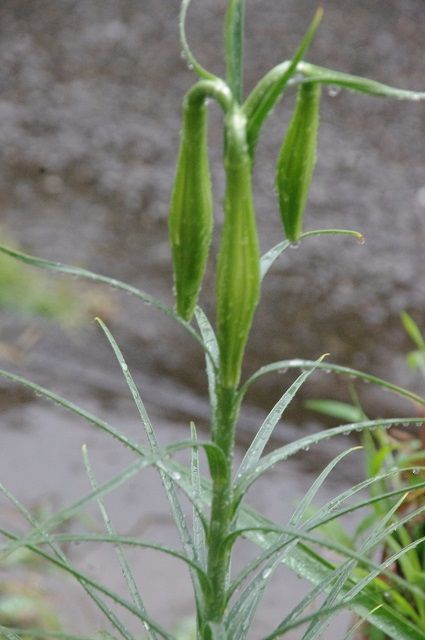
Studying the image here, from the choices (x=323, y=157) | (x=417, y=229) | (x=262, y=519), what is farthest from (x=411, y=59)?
(x=262, y=519)

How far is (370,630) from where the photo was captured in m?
1.10

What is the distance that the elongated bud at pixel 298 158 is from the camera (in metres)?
0.45

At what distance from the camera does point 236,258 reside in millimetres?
439

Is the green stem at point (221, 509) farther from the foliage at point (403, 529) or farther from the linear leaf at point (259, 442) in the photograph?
the foliage at point (403, 529)

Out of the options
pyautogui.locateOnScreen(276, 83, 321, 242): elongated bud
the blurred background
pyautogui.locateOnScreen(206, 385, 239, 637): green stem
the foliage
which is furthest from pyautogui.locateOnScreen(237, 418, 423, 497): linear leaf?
the blurred background

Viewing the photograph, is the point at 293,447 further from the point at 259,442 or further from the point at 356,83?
the point at 356,83

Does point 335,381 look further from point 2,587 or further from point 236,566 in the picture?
point 2,587

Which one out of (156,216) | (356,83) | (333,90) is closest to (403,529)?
(333,90)

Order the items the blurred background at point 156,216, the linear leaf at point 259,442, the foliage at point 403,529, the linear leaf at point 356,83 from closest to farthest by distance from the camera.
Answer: the linear leaf at point 356,83 < the linear leaf at point 259,442 < the foliage at point 403,529 < the blurred background at point 156,216

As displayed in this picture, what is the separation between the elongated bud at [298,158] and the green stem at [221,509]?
10cm

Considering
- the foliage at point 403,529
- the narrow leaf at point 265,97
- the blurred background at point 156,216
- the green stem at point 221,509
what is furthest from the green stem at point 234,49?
the blurred background at point 156,216

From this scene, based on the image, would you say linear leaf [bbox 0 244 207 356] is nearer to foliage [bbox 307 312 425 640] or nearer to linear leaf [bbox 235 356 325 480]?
linear leaf [bbox 235 356 325 480]

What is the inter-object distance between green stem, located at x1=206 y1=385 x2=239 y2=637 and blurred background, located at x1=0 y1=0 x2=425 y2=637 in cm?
98

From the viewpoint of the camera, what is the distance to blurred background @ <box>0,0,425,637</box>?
6.26 ft
